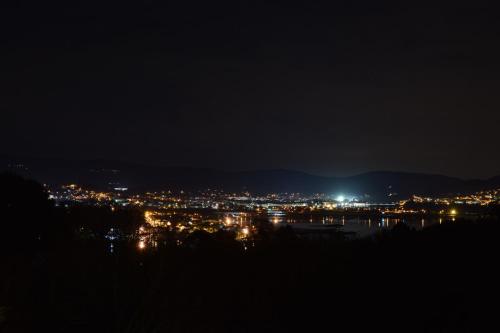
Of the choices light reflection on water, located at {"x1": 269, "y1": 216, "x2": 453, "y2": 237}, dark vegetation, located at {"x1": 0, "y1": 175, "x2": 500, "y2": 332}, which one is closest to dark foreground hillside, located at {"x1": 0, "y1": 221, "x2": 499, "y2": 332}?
dark vegetation, located at {"x1": 0, "y1": 175, "x2": 500, "y2": 332}

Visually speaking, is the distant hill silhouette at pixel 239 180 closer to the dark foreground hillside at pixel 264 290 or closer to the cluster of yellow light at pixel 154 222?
the cluster of yellow light at pixel 154 222

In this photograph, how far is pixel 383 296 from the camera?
1085cm

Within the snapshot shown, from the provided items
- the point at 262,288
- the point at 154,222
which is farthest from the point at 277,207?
the point at 262,288

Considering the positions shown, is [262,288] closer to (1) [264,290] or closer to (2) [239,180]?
(1) [264,290]

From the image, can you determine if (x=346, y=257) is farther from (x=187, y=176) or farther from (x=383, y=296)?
(x=187, y=176)

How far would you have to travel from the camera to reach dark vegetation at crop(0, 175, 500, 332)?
28.1 feet

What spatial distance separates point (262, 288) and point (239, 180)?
299 feet

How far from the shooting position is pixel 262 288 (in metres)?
12.1

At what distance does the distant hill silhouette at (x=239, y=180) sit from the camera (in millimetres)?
79562

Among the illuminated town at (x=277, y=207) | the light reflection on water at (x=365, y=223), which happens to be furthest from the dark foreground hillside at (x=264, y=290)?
the illuminated town at (x=277, y=207)

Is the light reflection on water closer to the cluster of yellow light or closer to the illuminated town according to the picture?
the illuminated town

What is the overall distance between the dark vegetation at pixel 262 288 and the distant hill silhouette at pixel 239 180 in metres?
56.6

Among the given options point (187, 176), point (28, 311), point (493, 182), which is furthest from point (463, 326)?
point (187, 176)

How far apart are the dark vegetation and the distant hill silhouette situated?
5657 cm
